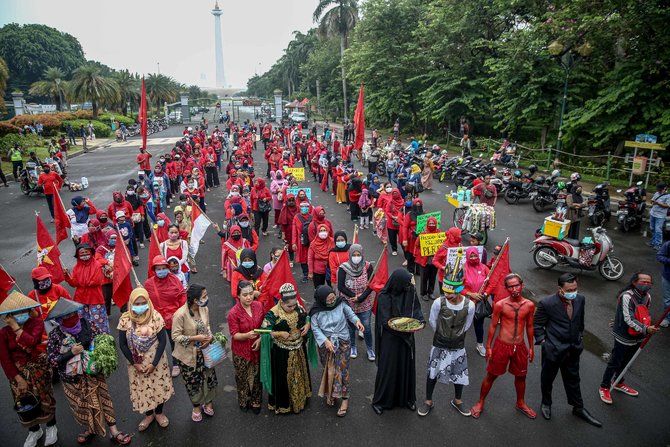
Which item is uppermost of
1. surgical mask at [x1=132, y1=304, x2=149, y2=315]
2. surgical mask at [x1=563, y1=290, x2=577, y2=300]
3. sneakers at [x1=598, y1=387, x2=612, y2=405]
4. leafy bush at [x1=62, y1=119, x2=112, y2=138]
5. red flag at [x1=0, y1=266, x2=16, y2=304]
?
leafy bush at [x1=62, y1=119, x2=112, y2=138]

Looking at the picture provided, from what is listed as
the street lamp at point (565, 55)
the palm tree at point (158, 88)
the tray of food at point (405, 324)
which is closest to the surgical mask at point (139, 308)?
the tray of food at point (405, 324)

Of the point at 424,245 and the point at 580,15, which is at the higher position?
the point at 580,15

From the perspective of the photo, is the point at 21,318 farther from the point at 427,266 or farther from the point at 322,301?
the point at 427,266

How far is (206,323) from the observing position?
4504 millimetres

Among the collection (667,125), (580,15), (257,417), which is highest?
(580,15)

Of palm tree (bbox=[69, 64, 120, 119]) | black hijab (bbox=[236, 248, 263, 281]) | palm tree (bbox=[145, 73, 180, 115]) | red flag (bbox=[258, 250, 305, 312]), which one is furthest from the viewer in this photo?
palm tree (bbox=[145, 73, 180, 115])

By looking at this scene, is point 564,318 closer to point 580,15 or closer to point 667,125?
point 667,125

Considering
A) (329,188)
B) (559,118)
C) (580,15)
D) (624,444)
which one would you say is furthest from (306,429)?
(559,118)

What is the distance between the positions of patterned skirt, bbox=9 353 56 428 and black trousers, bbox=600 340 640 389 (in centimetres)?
596

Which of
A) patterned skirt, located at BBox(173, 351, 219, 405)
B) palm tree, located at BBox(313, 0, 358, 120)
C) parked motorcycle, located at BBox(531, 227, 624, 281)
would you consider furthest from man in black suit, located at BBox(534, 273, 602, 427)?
palm tree, located at BBox(313, 0, 358, 120)

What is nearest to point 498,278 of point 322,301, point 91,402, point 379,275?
point 379,275

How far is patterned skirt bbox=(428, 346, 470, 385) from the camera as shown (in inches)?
182

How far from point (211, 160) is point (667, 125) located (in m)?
15.6

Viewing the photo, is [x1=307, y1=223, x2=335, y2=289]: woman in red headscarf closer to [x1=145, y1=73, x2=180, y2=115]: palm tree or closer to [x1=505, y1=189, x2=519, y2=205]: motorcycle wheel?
[x1=505, y1=189, x2=519, y2=205]: motorcycle wheel
